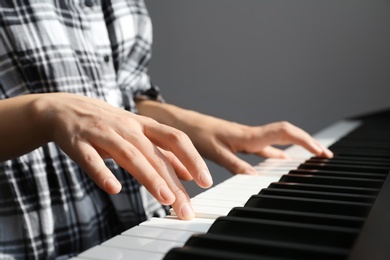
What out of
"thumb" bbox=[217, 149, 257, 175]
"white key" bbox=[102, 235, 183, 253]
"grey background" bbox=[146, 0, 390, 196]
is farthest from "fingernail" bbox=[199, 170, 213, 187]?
"grey background" bbox=[146, 0, 390, 196]

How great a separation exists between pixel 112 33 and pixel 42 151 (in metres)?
0.28

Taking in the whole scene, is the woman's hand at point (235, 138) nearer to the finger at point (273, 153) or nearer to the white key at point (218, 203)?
the finger at point (273, 153)

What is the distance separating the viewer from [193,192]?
2.10 m

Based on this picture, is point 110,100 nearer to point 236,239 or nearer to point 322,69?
point 236,239

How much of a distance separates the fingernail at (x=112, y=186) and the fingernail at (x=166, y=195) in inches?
1.6

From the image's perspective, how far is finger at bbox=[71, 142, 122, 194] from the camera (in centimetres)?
44

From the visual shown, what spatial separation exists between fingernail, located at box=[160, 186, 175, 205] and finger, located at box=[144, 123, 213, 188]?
4 cm

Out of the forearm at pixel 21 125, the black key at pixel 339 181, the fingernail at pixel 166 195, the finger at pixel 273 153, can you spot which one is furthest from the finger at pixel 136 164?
the finger at pixel 273 153

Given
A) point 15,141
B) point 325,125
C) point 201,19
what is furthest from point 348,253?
point 201,19

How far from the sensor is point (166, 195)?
456 mm

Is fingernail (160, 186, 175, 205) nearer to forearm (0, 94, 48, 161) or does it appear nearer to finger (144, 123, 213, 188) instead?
finger (144, 123, 213, 188)

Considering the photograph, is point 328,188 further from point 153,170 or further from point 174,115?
point 174,115

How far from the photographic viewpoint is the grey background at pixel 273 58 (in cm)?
197

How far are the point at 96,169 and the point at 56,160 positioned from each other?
0.40 metres
